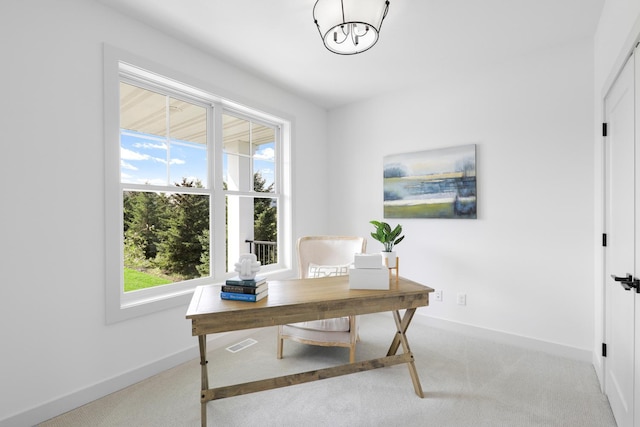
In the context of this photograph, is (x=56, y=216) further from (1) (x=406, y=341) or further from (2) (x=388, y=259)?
(1) (x=406, y=341)

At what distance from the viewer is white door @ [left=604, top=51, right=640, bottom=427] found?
5.35 feet

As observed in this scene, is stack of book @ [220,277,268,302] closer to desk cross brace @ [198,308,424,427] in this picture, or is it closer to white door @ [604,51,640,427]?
desk cross brace @ [198,308,424,427]

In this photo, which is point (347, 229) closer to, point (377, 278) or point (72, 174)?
point (377, 278)

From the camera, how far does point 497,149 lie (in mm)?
3109

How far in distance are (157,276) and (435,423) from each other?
2.45 m

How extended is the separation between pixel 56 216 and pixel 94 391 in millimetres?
1200

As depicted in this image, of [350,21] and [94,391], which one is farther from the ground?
[350,21]

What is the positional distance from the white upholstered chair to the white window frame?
2.47ft

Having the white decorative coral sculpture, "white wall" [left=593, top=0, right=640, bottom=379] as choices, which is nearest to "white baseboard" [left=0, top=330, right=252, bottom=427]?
the white decorative coral sculpture

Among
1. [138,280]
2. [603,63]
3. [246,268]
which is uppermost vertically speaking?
[603,63]

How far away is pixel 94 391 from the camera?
7.02 ft

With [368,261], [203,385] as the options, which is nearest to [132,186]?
[203,385]

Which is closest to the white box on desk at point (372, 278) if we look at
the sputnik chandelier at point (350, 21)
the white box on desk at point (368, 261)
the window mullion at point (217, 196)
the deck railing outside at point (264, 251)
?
the white box on desk at point (368, 261)

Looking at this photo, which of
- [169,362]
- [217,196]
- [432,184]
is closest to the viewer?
[169,362]
